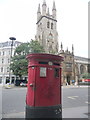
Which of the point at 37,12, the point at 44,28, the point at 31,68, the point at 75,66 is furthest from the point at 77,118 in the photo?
the point at 37,12

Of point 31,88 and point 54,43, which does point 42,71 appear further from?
point 54,43

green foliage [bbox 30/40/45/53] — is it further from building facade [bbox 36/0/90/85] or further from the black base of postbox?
the black base of postbox

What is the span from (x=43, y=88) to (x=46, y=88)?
0.24 feet

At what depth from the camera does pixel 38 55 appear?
3.32 meters

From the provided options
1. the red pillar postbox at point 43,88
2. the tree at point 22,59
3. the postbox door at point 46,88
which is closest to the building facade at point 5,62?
the tree at point 22,59

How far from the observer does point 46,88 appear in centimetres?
318

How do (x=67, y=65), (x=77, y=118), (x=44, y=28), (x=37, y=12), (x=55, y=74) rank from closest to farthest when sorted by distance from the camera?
(x=55, y=74) → (x=77, y=118) → (x=67, y=65) → (x=44, y=28) → (x=37, y=12)

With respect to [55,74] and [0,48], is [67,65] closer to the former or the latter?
[0,48]

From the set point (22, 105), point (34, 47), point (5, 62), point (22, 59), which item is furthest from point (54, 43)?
point (22, 105)

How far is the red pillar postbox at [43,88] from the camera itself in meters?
3.16

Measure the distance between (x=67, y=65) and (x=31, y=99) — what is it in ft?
142

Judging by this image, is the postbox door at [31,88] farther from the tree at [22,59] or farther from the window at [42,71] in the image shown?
the tree at [22,59]

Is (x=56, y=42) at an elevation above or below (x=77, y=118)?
above

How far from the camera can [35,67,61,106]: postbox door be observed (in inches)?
125
